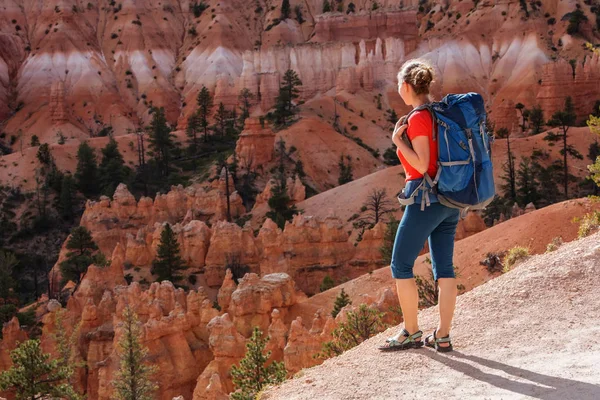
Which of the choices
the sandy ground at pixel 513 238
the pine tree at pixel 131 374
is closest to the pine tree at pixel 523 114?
the sandy ground at pixel 513 238

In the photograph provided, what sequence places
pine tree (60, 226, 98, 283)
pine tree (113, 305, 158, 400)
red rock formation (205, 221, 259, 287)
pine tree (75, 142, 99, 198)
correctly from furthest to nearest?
1. pine tree (75, 142, 99, 198)
2. pine tree (60, 226, 98, 283)
3. red rock formation (205, 221, 259, 287)
4. pine tree (113, 305, 158, 400)

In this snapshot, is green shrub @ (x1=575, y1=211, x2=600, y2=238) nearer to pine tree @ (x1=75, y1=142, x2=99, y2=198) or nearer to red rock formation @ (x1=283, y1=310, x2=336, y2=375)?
red rock formation @ (x1=283, y1=310, x2=336, y2=375)

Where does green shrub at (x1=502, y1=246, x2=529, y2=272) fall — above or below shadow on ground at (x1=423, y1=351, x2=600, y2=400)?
below

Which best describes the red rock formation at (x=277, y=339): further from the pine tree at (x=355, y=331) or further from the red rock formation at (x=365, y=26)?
the red rock formation at (x=365, y=26)

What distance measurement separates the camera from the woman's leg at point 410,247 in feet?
22.4

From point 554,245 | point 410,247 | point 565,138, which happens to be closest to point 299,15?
point 565,138

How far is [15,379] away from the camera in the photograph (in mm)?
19344

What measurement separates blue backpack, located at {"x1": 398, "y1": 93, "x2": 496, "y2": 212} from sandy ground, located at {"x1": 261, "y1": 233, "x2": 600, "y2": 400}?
1289mm

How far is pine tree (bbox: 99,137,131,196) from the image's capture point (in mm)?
56603

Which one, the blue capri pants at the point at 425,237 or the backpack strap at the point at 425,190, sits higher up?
the backpack strap at the point at 425,190

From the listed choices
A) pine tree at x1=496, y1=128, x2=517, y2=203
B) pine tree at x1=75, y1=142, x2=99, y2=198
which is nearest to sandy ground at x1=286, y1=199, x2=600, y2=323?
pine tree at x1=496, y1=128, x2=517, y2=203

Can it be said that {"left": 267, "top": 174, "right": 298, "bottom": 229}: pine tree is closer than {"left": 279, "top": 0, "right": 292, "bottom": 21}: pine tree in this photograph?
Yes

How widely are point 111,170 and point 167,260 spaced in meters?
23.0

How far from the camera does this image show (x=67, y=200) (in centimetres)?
5500
